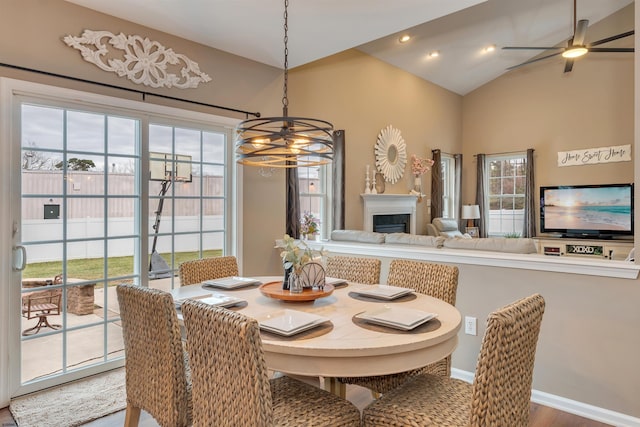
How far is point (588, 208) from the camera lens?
6.47 metres

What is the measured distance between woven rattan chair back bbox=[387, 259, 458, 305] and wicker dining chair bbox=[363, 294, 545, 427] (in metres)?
0.65

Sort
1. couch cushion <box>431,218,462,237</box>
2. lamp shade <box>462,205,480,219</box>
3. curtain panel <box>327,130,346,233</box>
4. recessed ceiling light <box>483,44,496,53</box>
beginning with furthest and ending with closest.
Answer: lamp shade <box>462,205,480,219</box>
couch cushion <box>431,218,462,237</box>
recessed ceiling light <box>483,44,496,53</box>
curtain panel <box>327,130,346,233</box>

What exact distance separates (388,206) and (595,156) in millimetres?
3591

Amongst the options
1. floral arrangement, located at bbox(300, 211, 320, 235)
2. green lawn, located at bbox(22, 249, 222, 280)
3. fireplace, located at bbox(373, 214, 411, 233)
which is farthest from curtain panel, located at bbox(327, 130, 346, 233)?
green lawn, located at bbox(22, 249, 222, 280)

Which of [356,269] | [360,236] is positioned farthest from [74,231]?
[360,236]

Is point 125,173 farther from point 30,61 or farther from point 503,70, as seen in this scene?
point 503,70

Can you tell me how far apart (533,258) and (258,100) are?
9.36ft

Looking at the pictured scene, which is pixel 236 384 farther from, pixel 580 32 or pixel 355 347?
pixel 580 32

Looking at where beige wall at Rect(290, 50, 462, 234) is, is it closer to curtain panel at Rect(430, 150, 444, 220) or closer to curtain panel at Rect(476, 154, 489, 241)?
curtain panel at Rect(430, 150, 444, 220)

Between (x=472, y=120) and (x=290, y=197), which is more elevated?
(x=472, y=120)

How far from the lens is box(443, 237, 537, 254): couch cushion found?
2877 millimetres

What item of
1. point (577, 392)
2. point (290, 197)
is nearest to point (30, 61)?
point (290, 197)

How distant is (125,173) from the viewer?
123 inches

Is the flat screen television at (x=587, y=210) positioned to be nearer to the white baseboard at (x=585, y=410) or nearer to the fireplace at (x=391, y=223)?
the fireplace at (x=391, y=223)
